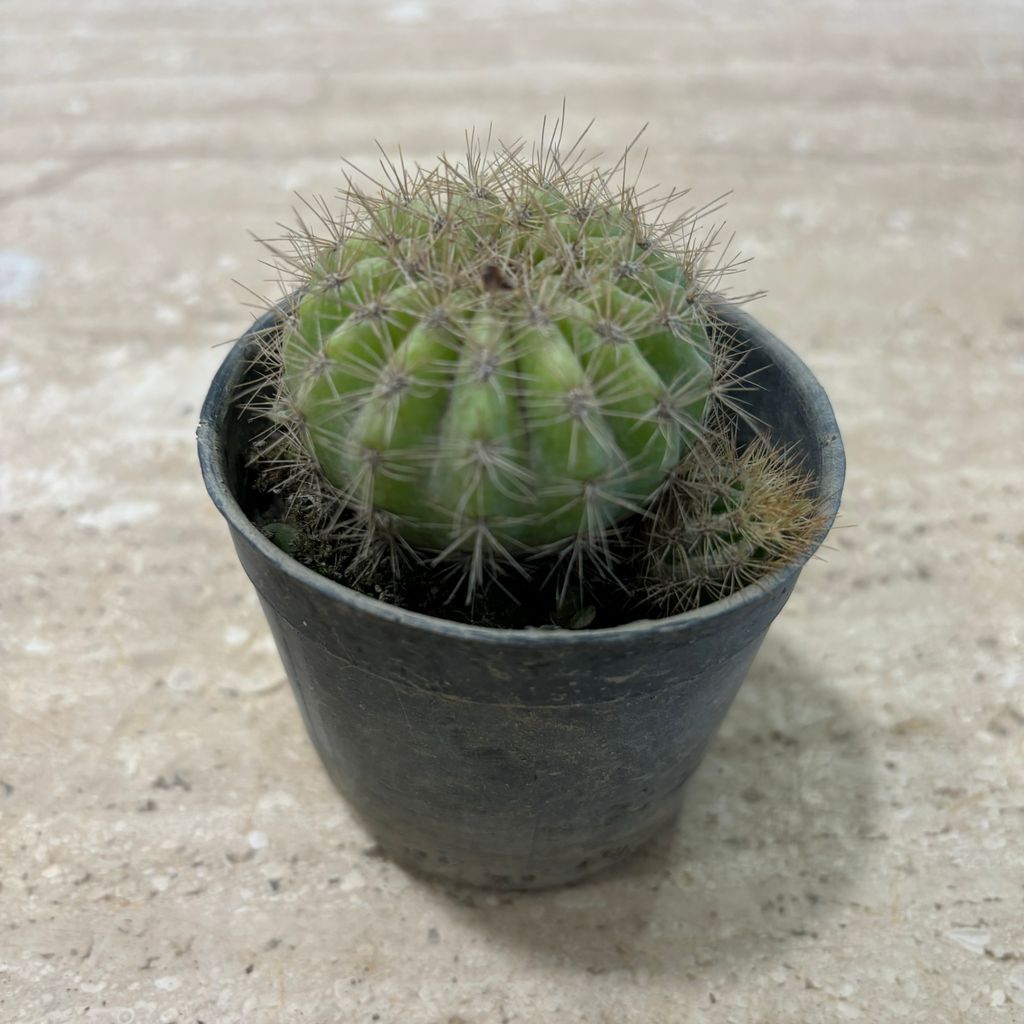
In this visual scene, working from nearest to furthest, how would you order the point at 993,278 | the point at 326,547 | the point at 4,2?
1. the point at 326,547
2. the point at 993,278
3. the point at 4,2

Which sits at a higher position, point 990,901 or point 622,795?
point 622,795

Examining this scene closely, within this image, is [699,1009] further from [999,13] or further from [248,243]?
[999,13]

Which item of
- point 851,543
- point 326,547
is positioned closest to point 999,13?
point 851,543

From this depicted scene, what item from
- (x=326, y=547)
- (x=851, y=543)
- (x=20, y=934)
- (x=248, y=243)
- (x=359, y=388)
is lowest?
(x=20, y=934)

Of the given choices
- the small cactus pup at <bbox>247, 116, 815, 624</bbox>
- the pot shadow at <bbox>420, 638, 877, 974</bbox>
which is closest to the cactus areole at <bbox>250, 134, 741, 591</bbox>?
the small cactus pup at <bbox>247, 116, 815, 624</bbox>

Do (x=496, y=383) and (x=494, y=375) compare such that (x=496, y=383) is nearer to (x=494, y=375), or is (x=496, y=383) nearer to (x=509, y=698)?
(x=494, y=375)

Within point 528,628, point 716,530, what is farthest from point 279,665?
point 716,530

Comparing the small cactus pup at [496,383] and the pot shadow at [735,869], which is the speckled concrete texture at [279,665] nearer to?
the pot shadow at [735,869]

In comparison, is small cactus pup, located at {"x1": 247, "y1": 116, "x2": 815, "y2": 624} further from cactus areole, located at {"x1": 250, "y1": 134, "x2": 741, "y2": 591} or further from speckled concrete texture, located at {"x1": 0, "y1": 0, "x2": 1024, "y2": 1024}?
speckled concrete texture, located at {"x1": 0, "y1": 0, "x2": 1024, "y2": 1024}
